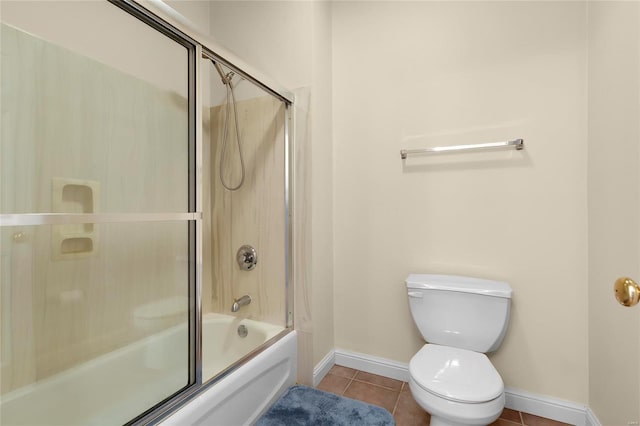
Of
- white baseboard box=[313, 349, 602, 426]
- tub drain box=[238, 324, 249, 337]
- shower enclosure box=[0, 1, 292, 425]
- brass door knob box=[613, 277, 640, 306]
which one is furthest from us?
tub drain box=[238, 324, 249, 337]

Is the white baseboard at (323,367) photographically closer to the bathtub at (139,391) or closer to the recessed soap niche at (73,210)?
the bathtub at (139,391)

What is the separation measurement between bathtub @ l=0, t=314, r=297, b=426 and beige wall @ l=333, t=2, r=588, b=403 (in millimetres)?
858

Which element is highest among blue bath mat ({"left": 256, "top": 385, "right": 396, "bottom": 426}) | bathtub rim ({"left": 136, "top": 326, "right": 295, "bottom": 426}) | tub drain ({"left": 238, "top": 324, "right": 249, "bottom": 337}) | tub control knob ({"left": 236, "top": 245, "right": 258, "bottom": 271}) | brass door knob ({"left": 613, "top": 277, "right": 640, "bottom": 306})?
brass door knob ({"left": 613, "top": 277, "right": 640, "bottom": 306})

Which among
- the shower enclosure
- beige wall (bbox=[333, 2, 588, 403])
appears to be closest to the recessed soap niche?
the shower enclosure

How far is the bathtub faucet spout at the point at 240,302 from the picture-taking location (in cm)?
178

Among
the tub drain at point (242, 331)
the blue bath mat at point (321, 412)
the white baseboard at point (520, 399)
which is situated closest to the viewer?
the blue bath mat at point (321, 412)

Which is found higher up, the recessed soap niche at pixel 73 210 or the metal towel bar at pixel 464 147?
the metal towel bar at pixel 464 147

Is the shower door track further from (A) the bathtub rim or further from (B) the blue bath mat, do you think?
(B) the blue bath mat

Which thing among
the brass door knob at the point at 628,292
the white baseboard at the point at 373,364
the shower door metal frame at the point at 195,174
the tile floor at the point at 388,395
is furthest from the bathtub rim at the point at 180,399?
the brass door knob at the point at 628,292

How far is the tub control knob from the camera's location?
183 cm

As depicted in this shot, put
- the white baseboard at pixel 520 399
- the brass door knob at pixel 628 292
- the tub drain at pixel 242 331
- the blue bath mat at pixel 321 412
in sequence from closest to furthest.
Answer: the brass door knob at pixel 628 292 < the blue bath mat at pixel 321 412 < the white baseboard at pixel 520 399 < the tub drain at pixel 242 331

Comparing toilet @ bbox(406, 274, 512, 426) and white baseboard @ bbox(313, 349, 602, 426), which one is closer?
toilet @ bbox(406, 274, 512, 426)

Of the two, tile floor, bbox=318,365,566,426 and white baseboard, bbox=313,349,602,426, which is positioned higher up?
white baseboard, bbox=313,349,602,426

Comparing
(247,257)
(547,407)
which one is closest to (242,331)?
(247,257)
